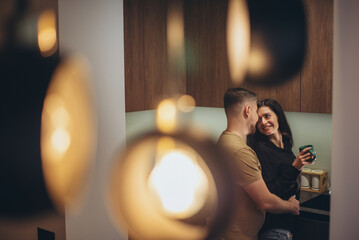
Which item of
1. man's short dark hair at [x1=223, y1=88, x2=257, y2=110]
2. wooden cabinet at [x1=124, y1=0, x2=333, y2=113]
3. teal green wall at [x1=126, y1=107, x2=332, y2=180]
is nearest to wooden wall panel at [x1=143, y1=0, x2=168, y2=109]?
wooden cabinet at [x1=124, y1=0, x2=333, y2=113]

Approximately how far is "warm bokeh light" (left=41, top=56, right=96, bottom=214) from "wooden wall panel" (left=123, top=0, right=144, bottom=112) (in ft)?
4.50

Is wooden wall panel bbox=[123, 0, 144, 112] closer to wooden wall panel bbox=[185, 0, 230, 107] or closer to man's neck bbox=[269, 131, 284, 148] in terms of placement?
wooden wall panel bbox=[185, 0, 230, 107]

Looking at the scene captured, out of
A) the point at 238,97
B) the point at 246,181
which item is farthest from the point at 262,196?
the point at 238,97

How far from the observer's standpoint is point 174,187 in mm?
3664

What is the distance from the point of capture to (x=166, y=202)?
364 centimetres

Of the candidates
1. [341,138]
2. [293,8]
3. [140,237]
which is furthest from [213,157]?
[341,138]

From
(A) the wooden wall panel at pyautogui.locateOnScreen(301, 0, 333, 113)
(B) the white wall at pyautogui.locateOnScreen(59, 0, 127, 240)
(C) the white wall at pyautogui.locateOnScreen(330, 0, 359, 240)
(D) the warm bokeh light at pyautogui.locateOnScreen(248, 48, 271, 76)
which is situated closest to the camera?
(C) the white wall at pyautogui.locateOnScreen(330, 0, 359, 240)

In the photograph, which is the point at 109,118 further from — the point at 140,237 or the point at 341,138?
the point at 140,237

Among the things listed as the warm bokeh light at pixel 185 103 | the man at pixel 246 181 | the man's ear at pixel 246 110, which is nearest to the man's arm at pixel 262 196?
the man at pixel 246 181

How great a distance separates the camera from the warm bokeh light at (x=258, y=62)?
3.37 metres

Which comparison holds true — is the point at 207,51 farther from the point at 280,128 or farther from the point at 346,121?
the point at 346,121

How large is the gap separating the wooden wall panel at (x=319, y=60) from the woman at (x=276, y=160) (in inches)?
14.4

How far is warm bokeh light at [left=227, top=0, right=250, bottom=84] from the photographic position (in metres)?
3.43

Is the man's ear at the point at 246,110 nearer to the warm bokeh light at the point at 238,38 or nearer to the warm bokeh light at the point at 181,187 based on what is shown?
the warm bokeh light at the point at 238,38
